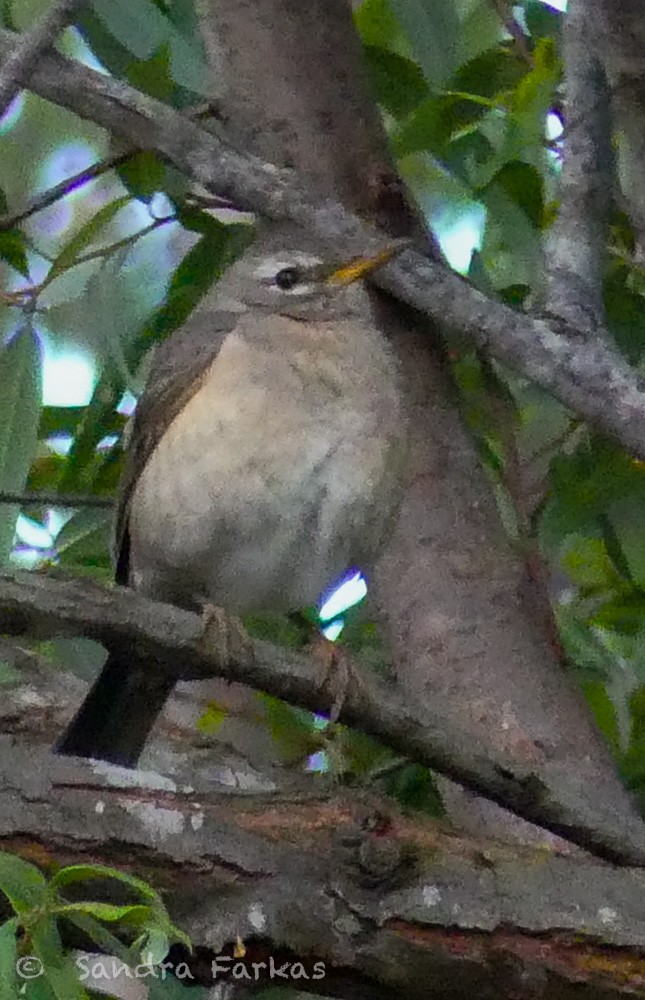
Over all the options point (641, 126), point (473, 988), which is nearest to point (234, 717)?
point (473, 988)

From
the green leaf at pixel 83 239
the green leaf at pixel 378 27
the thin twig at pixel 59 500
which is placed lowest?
the thin twig at pixel 59 500

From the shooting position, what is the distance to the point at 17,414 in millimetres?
2486

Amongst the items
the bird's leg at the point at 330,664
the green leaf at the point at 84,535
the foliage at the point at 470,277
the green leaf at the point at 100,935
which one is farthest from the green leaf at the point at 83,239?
the green leaf at the point at 100,935

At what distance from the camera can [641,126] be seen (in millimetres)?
2414

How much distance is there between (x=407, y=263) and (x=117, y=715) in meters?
0.82

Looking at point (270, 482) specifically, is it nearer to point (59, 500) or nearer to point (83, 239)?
point (59, 500)

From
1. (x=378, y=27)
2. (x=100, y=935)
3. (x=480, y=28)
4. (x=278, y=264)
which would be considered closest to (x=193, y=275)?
(x=278, y=264)

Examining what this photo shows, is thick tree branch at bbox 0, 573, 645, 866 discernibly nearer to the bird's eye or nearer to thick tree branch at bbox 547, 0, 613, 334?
thick tree branch at bbox 547, 0, 613, 334

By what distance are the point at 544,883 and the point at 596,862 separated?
0.39 ft

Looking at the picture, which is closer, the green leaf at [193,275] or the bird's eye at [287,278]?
the green leaf at [193,275]

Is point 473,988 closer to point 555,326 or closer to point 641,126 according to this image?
point 555,326

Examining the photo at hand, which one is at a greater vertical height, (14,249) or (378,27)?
(378,27)

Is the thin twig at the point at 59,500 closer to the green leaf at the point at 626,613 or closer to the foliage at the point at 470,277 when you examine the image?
the foliage at the point at 470,277

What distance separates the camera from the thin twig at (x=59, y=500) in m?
2.42
